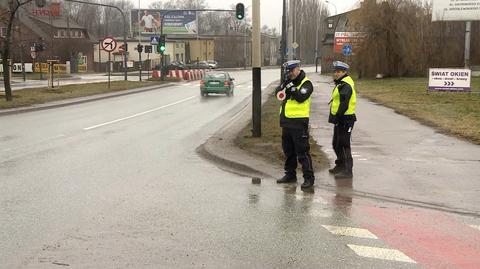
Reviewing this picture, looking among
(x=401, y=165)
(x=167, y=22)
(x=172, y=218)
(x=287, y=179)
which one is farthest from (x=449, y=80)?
(x=167, y=22)

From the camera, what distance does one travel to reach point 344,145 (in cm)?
820

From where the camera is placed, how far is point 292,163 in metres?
7.87

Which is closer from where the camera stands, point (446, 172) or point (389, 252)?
point (389, 252)

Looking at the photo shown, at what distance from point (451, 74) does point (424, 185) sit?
770 inches

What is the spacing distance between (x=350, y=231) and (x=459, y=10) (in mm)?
31181

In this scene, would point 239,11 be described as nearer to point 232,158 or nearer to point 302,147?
point 232,158

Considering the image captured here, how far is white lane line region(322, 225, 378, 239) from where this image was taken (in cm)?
552

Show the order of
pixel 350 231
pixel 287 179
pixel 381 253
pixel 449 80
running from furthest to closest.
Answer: pixel 449 80, pixel 287 179, pixel 350 231, pixel 381 253

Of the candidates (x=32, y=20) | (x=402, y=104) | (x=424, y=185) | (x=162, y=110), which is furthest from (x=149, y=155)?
(x=32, y=20)

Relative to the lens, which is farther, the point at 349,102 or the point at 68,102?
the point at 68,102

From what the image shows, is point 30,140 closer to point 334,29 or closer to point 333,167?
point 333,167

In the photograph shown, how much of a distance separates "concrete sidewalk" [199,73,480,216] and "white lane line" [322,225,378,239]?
138cm

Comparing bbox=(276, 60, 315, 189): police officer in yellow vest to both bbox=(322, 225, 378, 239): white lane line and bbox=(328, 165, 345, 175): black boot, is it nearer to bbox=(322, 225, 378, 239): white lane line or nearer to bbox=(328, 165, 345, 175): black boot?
bbox=(328, 165, 345, 175): black boot

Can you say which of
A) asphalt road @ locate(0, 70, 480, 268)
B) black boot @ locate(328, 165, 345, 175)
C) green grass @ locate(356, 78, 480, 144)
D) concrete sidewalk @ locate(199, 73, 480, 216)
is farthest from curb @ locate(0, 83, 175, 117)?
black boot @ locate(328, 165, 345, 175)
